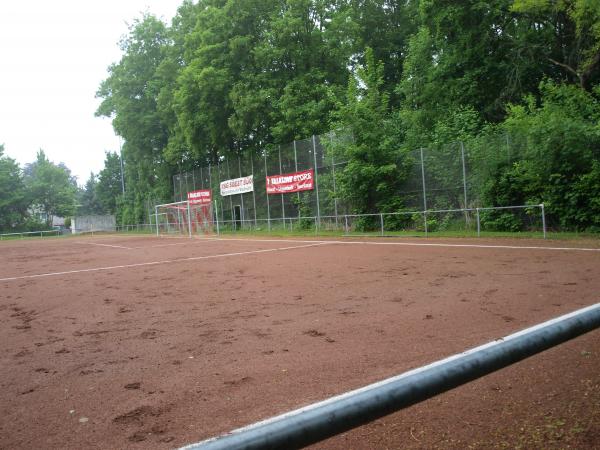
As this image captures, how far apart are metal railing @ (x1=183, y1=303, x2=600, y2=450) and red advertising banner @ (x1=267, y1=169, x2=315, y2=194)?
26.3 meters

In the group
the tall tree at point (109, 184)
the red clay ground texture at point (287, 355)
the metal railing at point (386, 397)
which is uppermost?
the tall tree at point (109, 184)

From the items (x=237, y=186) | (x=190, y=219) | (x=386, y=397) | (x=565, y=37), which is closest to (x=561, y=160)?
(x=565, y=37)

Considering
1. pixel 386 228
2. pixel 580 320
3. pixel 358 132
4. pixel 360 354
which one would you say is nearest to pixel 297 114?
pixel 358 132

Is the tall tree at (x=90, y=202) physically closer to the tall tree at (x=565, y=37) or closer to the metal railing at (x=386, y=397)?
the tall tree at (x=565, y=37)

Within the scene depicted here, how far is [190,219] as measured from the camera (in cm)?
3766

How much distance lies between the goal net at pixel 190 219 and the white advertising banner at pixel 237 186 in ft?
7.00

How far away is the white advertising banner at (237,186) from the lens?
33.8 meters

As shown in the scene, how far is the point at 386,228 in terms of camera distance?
21422 mm

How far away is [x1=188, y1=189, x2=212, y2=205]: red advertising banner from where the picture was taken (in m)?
39.2

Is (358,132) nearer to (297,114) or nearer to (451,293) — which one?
(297,114)

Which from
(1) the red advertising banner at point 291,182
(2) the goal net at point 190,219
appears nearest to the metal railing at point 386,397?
(1) the red advertising banner at point 291,182

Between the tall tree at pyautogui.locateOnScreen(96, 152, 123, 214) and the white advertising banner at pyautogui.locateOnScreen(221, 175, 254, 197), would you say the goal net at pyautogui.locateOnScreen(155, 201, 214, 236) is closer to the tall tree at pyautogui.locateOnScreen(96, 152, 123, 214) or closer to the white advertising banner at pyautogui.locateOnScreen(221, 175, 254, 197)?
the white advertising banner at pyautogui.locateOnScreen(221, 175, 254, 197)

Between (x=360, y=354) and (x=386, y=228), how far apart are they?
1733 cm

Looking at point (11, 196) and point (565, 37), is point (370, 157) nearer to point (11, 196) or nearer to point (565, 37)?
point (565, 37)
